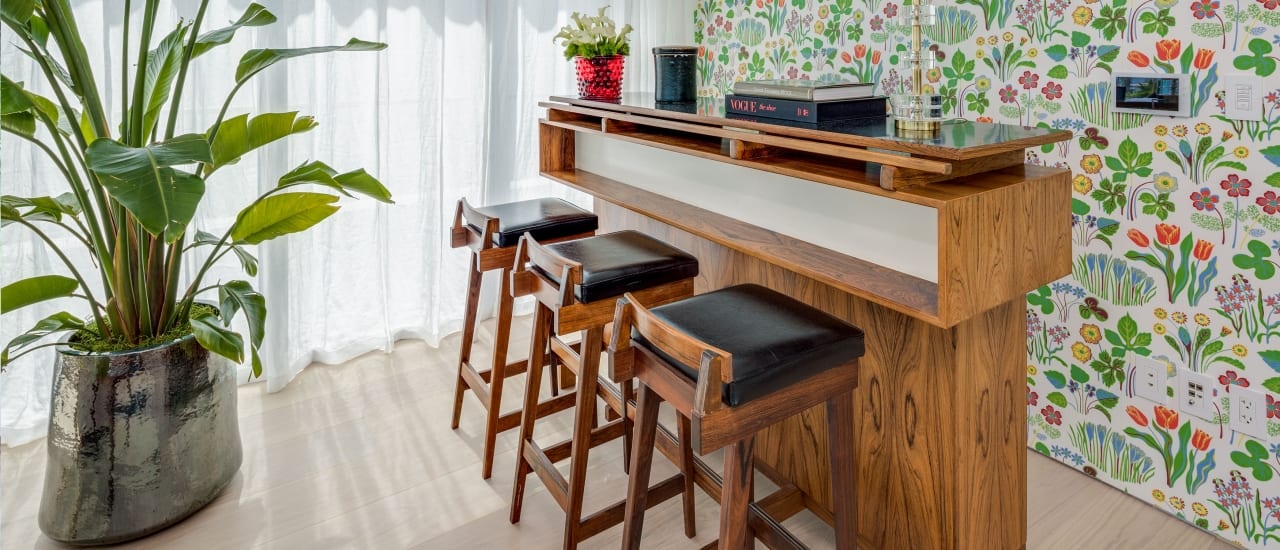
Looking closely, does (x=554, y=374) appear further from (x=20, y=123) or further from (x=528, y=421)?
(x=20, y=123)

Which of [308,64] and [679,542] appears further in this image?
[308,64]

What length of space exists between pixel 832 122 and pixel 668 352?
71 cm

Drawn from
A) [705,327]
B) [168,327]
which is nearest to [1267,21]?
[705,327]

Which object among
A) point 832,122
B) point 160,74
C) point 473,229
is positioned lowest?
point 473,229

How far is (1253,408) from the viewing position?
5.82 feet

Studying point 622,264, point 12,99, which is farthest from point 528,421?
point 12,99

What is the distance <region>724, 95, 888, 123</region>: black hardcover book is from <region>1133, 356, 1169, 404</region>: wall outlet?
1.03 m

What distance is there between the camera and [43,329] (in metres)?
1.84

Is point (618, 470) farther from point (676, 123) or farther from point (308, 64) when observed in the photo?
point (308, 64)

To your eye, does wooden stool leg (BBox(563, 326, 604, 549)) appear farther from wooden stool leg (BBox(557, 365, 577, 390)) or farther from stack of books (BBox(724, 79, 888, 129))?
wooden stool leg (BBox(557, 365, 577, 390))

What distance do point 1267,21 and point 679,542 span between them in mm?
1860

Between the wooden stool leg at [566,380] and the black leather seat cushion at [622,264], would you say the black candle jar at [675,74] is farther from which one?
the wooden stool leg at [566,380]

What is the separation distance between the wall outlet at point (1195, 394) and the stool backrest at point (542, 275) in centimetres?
162

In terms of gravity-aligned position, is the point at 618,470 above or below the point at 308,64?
below
